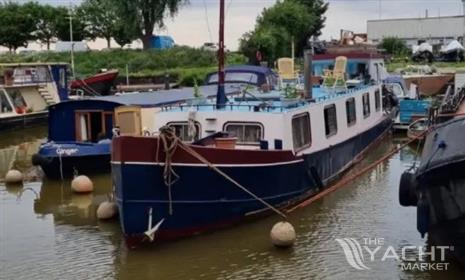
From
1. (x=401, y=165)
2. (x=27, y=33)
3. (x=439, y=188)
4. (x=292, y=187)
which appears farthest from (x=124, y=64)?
(x=439, y=188)

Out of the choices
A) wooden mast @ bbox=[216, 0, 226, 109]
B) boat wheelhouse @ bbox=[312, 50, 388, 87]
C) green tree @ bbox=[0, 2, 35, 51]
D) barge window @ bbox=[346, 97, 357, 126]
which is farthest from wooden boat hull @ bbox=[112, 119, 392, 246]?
green tree @ bbox=[0, 2, 35, 51]

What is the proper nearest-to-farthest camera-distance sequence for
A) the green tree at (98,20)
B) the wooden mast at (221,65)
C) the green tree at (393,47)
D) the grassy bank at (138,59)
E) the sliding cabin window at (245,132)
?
1. the sliding cabin window at (245,132)
2. the wooden mast at (221,65)
3. the grassy bank at (138,59)
4. the green tree at (98,20)
5. the green tree at (393,47)

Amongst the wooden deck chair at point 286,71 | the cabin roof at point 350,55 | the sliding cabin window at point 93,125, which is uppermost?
the cabin roof at point 350,55

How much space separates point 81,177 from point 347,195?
6172 millimetres

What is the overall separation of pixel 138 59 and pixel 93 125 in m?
31.0

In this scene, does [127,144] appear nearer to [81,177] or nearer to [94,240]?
[94,240]

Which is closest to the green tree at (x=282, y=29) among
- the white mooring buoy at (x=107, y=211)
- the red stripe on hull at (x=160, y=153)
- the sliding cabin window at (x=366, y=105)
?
the sliding cabin window at (x=366, y=105)

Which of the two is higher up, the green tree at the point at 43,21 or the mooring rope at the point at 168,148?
the green tree at the point at 43,21

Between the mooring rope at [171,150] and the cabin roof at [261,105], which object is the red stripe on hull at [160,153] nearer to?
the mooring rope at [171,150]

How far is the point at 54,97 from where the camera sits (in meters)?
32.4

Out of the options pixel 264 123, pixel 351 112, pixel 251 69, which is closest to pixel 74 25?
pixel 251 69

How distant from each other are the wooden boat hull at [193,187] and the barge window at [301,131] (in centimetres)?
52

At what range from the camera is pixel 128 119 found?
57.0ft

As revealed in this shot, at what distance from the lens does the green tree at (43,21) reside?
60531 mm
